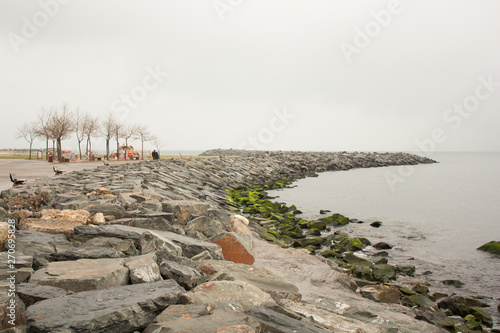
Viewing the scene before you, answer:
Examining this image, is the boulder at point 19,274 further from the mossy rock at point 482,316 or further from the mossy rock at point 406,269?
the mossy rock at point 406,269

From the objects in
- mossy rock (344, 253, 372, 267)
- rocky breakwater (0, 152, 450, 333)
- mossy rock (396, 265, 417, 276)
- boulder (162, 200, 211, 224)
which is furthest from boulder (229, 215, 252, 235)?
mossy rock (396, 265, 417, 276)

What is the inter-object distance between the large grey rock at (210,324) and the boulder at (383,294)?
3.04m

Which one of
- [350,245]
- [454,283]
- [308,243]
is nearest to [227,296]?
[454,283]

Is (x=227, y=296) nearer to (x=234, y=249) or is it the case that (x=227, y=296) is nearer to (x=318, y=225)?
(x=234, y=249)

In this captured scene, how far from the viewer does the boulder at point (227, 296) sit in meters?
2.90

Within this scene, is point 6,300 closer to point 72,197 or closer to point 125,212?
point 125,212

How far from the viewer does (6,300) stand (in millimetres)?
2363

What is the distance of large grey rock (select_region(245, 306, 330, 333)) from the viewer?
255cm

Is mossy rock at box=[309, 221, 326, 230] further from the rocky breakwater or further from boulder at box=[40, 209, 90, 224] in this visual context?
boulder at box=[40, 209, 90, 224]

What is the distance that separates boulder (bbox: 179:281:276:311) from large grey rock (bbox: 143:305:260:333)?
0.78 feet

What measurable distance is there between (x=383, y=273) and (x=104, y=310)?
5.26m

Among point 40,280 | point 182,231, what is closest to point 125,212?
point 182,231

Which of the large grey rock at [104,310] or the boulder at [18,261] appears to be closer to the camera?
the large grey rock at [104,310]

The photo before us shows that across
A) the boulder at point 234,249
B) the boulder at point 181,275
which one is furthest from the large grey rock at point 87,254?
the boulder at point 234,249
